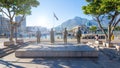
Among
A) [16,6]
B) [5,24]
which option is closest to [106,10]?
[16,6]

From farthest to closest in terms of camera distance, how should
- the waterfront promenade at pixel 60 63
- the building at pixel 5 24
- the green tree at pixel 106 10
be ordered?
the building at pixel 5 24 → the green tree at pixel 106 10 → the waterfront promenade at pixel 60 63

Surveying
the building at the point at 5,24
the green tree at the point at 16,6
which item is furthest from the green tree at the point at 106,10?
the building at the point at 5,24

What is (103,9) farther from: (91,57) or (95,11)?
(91,57)

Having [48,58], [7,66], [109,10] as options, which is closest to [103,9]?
[109,10]

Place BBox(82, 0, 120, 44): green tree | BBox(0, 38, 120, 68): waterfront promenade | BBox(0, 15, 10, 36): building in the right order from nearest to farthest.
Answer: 1. BBox(0, 38, 120, 68): waterfront promenade
2. BBox(82, 0, 120, 44): green tree
3. BBox(0, 15, 10, 36): building

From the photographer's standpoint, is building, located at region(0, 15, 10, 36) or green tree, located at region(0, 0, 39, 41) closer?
green tree, located at region(0, 0, 39, 41)

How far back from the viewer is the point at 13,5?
2355 centimetres

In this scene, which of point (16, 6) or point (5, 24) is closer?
point (16, 6)

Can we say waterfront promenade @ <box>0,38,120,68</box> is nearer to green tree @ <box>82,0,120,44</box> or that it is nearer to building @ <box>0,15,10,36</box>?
green tree @ <box>82,0,120,44</box>

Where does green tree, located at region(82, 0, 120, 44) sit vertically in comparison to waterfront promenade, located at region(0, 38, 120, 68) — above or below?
above

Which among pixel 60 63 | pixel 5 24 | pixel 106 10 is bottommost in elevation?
pixel 60 63

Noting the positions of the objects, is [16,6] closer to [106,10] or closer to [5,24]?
[106,10]

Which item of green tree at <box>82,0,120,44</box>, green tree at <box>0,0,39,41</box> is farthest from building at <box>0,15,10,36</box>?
green tree at <box>82,0,120,44</box>

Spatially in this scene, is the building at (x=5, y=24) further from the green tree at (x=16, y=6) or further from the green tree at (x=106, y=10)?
the green tree at (x=106, y=10)
